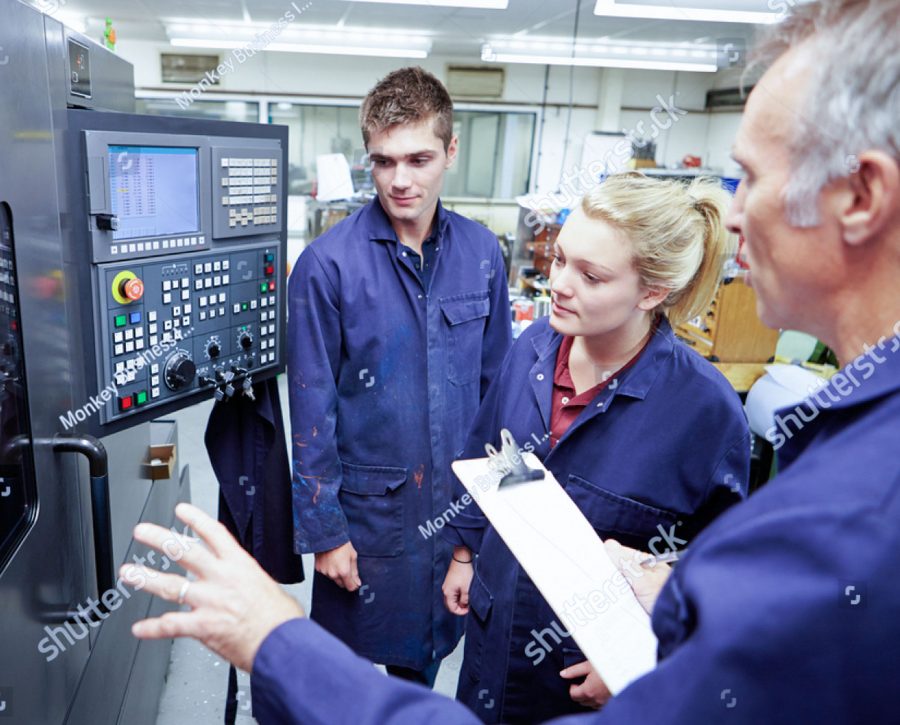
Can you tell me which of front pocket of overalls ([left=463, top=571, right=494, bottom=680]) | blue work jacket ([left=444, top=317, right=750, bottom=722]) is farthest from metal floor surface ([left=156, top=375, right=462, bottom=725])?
blue work jacket ([left=444, top=317, right=750, bottom=722])

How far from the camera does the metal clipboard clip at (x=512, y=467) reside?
3.34 ft

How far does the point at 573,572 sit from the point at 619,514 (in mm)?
257

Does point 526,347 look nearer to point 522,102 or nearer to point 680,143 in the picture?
point 522,102

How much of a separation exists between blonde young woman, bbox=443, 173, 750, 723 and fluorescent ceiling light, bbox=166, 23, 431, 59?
17.4ft

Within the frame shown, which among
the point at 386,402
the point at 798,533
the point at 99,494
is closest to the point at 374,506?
the point at 386,402

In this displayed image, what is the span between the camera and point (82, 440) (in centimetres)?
90

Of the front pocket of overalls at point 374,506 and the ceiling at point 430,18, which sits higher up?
the ceiling at point 430,18

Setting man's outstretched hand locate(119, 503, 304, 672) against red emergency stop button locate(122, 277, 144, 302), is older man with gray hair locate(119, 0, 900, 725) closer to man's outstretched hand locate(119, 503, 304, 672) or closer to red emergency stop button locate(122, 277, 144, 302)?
man's outstretched hand locate(119, 503, 304, 672)

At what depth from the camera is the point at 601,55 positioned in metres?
5.59

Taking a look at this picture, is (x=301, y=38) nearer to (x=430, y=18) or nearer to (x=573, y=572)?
(x=430, y=18)

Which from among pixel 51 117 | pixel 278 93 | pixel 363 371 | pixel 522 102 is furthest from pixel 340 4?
pixel 51 117

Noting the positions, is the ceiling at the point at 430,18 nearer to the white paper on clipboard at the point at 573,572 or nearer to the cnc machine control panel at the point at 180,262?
the cnc machine control panel at the point at 180,262

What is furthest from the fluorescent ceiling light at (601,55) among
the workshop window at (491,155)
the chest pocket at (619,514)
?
the chest pocket at (619,514)

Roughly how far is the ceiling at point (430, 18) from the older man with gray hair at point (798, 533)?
467cm
